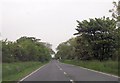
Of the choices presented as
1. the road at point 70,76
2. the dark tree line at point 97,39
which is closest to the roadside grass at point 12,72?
the road at point 70,76

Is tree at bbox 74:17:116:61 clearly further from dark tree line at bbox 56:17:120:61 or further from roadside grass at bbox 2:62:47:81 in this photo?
roadside grass at bbox 2:62:47:81

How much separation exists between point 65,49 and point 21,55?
88191 mm

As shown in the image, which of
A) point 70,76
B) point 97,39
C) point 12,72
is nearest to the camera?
point 70,76

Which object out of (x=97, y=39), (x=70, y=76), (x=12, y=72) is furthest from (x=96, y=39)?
(x=70, y=76)

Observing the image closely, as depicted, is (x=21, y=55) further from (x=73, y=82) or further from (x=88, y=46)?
(x=73, y=82)

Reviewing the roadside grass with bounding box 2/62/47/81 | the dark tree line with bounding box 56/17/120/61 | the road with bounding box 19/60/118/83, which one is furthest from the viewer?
the dark tree line with bounding box 56/17/120/61

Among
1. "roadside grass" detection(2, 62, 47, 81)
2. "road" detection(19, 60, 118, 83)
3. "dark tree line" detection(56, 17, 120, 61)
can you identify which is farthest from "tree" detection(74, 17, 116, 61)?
"road" detection(19, 60, 118, 83)

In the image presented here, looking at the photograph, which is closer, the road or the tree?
the road

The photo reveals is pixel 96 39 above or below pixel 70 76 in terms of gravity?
above

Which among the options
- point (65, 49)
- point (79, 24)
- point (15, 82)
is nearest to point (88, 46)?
point (79, 24)

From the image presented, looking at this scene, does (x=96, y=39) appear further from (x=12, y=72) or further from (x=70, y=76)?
(x=70, y=76)

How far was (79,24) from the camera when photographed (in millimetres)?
71000

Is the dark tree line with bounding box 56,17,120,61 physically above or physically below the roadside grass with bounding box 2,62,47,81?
above

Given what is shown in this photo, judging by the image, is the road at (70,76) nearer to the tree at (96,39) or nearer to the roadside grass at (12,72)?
the roadside grass at (12,72)
